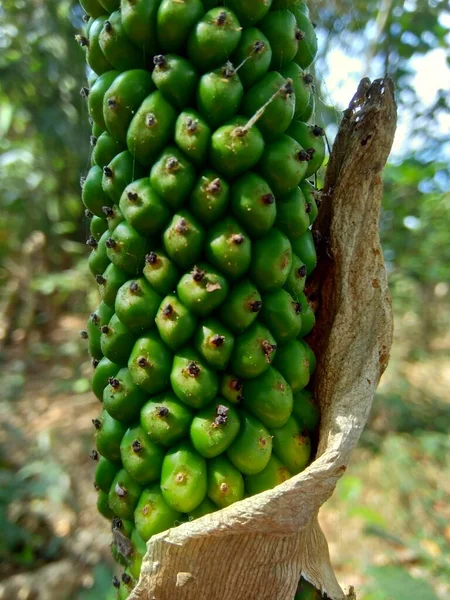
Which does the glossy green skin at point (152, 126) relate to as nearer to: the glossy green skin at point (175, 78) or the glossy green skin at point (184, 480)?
the glossy green skin at point (175, 78)

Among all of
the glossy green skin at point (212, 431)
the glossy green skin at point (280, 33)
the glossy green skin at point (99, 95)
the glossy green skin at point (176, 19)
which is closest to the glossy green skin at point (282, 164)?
the glossy green skin at point (280, 33)

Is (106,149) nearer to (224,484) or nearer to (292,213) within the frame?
(292,213)

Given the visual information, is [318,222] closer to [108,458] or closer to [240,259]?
[240,259]

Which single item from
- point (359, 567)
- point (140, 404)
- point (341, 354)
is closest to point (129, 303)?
point (140, 404)

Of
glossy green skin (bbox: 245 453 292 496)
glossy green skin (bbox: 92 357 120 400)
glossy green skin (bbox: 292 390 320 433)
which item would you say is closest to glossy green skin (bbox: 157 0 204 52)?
glossy green skin (bbox: 92 357 120 400)

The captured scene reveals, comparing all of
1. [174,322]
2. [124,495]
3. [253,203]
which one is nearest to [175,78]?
[253,203]

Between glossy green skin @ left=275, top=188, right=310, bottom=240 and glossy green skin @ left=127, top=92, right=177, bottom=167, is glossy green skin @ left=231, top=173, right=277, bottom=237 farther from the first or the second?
glossy green skin @ left=127, top=92, right=177, bottom=167
